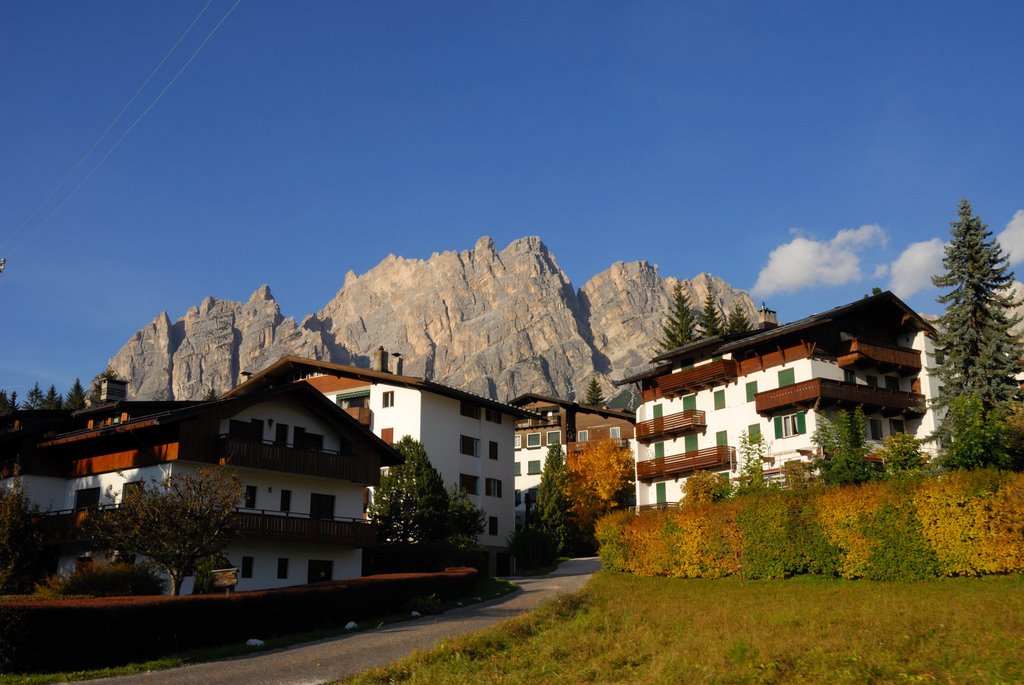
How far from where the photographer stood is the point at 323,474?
139 feet

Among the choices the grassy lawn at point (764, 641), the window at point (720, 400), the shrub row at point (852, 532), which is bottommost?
the grassy lawn at point (764, 641)

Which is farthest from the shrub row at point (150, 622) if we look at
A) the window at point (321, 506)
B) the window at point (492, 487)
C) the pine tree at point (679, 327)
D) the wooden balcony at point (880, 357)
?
the pine tree at point (679, 327)

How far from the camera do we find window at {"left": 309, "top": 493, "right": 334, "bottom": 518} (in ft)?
142

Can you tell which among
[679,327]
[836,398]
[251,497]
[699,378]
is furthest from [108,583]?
[679,327]

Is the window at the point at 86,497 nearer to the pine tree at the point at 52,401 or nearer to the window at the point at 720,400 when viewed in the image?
the window at the point at 720,400

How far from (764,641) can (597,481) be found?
185ft

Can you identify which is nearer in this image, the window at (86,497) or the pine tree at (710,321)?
the window at (86,497)

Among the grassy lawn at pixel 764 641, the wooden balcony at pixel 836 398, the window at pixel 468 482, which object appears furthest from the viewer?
the window at pixel 468 482

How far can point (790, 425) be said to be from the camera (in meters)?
53.6

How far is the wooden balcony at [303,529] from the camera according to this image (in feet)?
126

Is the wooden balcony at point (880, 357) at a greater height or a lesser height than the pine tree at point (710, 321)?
lesser

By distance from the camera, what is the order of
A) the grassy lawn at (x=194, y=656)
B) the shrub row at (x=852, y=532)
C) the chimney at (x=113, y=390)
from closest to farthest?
the grassy lawn at (x=194, y=656)
the shrub row at (x=852, y=532)
the chimney at (x=113, y=390)

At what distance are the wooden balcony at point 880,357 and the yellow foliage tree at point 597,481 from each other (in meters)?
24.4

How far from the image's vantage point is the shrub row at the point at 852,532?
2739cm
